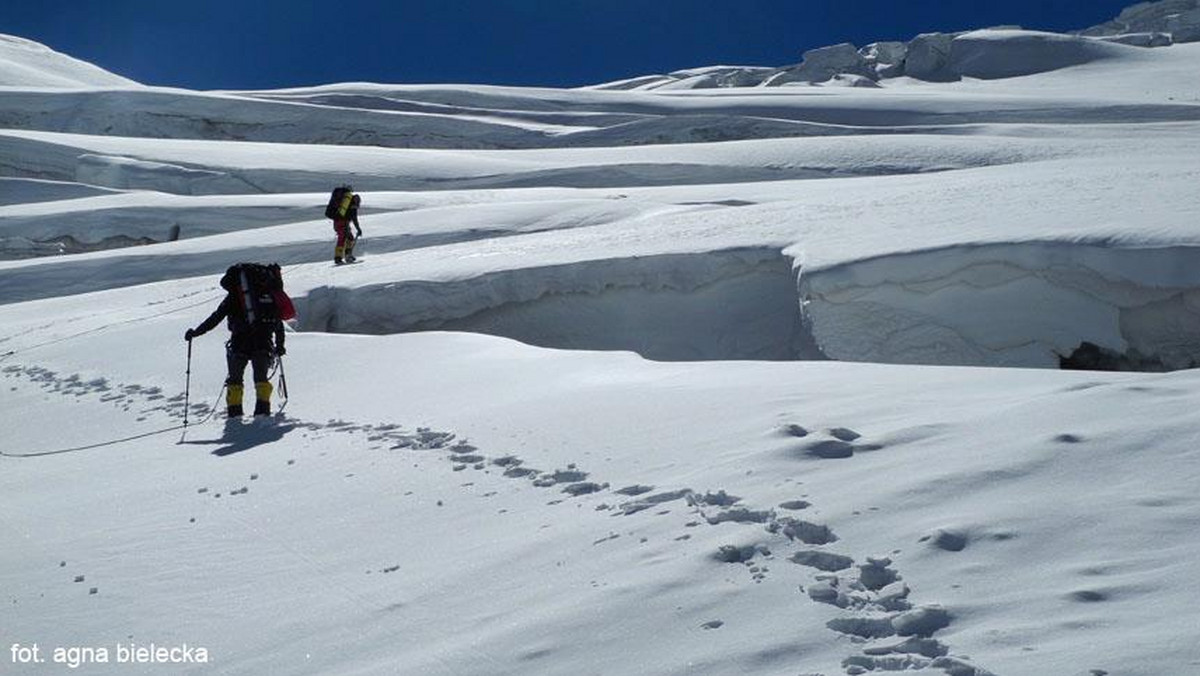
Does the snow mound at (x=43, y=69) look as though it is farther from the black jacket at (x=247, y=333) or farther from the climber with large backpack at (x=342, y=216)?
the black jacket at (x=247, y=333)

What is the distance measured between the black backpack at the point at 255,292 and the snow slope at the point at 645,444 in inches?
29.0

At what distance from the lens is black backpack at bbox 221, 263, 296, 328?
823 cm

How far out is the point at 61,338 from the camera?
1260 centimetres

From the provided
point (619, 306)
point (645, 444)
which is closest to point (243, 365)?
point (645, 444)

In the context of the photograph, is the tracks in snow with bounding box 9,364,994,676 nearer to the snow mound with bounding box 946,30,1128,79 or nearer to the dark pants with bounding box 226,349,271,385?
the dark pants with bounding box 226,349,271,385

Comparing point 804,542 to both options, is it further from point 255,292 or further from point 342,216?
point 342,216

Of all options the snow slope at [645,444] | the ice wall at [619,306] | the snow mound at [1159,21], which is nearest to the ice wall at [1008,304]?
the snow slope at [645,444]

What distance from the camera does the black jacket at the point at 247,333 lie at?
818cm

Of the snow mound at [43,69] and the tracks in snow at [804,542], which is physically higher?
the snow mound at [43,69]

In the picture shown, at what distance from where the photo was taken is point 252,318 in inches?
324

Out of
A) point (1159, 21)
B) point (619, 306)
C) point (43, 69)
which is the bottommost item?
point (619, 306)

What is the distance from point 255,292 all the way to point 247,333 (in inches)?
11.4

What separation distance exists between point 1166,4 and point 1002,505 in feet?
256

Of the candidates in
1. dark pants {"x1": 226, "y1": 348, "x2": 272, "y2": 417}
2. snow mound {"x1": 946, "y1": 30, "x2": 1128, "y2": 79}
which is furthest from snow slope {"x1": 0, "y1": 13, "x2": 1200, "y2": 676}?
snow mound {"x1": 946, "y1": 30, "x2": 1128, "y2": 79}
